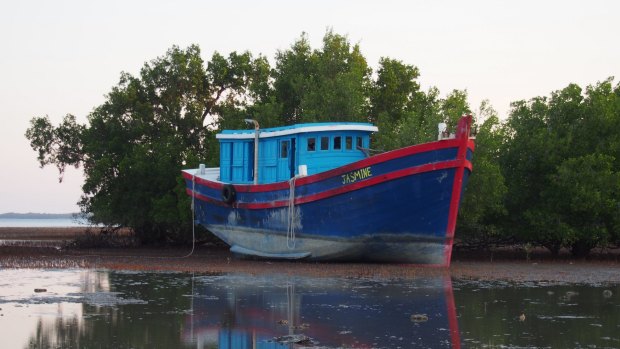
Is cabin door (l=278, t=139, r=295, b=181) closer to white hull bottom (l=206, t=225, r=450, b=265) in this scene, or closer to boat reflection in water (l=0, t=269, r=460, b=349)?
white hull bottom (l=206, t=225, r=450, b=265)

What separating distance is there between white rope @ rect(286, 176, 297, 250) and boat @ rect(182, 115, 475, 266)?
1.6 inches

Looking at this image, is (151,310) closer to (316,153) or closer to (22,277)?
(22,277)

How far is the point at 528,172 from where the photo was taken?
37.6 metres

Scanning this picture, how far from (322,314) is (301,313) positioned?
1.43 feet

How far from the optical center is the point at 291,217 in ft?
103

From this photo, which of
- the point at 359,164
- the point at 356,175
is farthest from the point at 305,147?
the point at 359,164

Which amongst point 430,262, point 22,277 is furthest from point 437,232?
point 22,277

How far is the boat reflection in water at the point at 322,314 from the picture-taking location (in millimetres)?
13297

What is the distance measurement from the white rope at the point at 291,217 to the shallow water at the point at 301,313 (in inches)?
293

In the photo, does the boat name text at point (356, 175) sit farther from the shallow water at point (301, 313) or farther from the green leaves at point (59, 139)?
the green leaves at point (59, 139)

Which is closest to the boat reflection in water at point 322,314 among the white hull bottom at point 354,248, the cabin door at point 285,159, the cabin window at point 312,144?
the white hull bottom at point 354,248

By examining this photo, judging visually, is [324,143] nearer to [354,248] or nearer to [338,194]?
[338,194]

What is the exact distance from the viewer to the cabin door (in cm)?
3278

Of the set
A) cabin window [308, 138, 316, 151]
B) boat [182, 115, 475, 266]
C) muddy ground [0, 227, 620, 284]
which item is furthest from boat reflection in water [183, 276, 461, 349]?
cabin window [308, 138, 316, 151]
